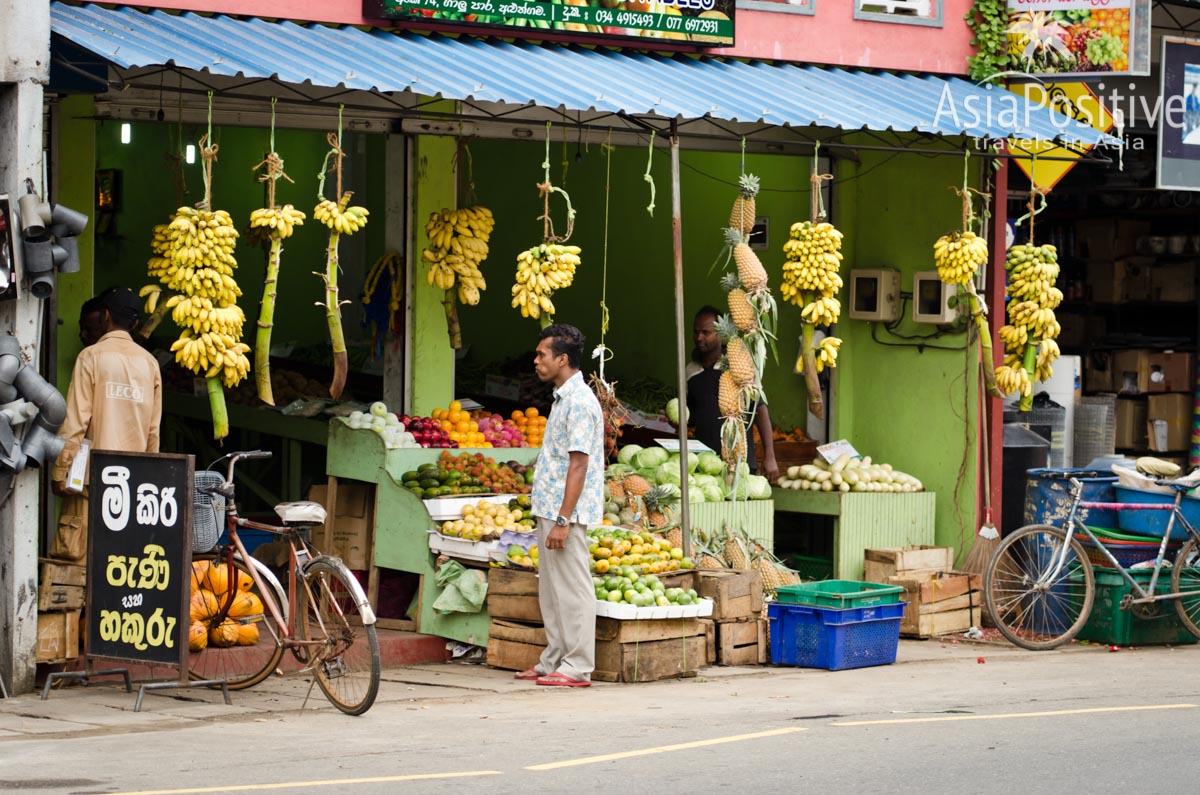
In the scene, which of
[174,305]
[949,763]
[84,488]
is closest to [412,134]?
[174,305]

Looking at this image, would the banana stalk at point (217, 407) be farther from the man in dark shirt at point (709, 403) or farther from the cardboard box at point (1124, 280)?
the cardboard box at point (1124, 280)

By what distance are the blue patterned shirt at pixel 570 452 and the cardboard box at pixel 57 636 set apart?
2746 mm

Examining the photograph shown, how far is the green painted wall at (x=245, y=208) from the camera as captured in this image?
Result: 16.4 m

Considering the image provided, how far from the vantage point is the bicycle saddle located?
9586mm

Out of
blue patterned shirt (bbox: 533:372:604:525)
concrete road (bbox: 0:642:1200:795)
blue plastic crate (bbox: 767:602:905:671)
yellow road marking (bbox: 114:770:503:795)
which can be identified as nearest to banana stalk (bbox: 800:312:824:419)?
blue plastic crate (bbox: 767:602:905:671)

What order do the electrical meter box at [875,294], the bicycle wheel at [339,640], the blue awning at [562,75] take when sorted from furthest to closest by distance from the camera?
1. the electrical meter box at [875,294]
2. the blue awning at [562,75]
3. the bicycle wheel at [339,640]

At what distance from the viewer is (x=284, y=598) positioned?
32.5ft

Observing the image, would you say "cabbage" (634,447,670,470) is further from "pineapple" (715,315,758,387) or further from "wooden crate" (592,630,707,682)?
"wooden crate" (592,630,707,682)

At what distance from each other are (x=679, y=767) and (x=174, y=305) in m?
4.30

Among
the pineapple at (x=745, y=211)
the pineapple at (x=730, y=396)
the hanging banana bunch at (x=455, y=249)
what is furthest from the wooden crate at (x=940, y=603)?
the hanging banana bunch at (x=455, y=249)

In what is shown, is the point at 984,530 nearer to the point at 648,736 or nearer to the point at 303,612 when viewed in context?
the point at 648,736

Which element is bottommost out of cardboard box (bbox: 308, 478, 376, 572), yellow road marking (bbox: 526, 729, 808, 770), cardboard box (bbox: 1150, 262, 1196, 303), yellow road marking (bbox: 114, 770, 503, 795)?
yellow road marking (bbox: 526, 729, 808, 770)

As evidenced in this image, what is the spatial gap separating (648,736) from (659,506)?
3756 mm

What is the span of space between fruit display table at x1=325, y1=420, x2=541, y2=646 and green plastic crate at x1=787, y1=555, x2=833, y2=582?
3234 mm
